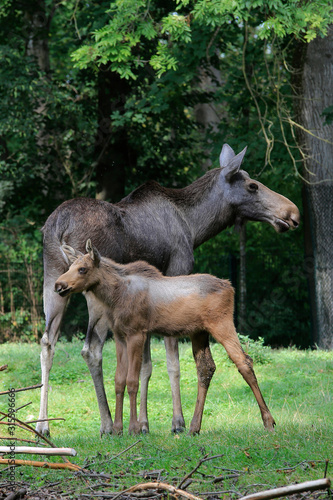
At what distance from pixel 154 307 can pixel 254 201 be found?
7.17 ft

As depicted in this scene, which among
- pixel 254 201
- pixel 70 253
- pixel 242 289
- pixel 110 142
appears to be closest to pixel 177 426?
pixel 70 253

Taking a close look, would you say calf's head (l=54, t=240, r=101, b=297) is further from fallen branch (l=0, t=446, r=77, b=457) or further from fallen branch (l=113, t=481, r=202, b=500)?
fallen branch (l=113, t=481, r=202, b=500)

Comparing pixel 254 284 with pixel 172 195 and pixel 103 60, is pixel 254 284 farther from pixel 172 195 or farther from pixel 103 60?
pixel 172 195

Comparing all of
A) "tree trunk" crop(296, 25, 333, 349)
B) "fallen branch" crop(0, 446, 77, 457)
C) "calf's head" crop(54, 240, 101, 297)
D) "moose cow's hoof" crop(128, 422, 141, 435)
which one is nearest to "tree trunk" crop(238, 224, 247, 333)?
"tree trunk" crop(296, 25, 333, 349)

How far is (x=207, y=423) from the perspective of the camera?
27.3 ft

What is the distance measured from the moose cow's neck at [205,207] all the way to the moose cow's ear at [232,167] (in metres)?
0.16

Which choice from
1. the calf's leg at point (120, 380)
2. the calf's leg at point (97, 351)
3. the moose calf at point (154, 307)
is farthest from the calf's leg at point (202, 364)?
the calf's leg at point (97, 351)

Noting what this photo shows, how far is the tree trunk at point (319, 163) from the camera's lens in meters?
14.3

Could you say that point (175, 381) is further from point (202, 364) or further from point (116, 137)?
point (116, 137)

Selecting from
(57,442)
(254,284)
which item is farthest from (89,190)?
(57,442)

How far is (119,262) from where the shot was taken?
24.8 feet

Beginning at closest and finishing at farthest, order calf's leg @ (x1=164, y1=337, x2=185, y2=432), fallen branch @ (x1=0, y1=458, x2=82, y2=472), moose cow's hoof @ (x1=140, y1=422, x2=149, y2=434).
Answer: fallen branch @ (x1=0, y1=458, x2=82, y2=472), moose cow's hoof @ (x1=140, y1=422, x2=149, y2=434), calf's leg @ (x1=164, y1=337, x2=185, y2=432)

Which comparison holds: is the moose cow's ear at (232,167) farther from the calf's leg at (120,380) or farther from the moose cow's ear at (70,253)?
the calf's leg at (120,380)

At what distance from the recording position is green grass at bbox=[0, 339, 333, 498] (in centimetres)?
528
